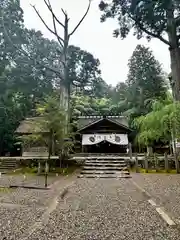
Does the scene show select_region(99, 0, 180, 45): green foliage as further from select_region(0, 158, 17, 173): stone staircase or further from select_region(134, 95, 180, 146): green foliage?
select_region(0, 158, 17, 173): stone staircase

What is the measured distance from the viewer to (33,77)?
25.4 metres

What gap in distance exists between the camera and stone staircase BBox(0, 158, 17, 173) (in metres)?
15.5

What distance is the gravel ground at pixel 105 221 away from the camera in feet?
11.8

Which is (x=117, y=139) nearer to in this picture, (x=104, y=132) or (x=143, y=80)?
(x=104, y=132)

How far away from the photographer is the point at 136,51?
32125 mm

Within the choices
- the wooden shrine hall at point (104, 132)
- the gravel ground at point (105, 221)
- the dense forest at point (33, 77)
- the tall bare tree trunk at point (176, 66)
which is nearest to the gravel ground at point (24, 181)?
the gravel ground at point (105, 221)

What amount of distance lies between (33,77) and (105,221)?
22843mm

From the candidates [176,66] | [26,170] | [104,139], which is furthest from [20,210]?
[104,139]

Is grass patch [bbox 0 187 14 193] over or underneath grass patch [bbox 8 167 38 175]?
underneath

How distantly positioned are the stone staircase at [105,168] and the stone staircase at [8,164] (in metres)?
4.89

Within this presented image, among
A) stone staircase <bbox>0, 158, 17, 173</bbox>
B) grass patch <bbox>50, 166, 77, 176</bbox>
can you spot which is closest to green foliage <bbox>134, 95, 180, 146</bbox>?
grass patch <bbox>50, 166, 77, 176</bbox>

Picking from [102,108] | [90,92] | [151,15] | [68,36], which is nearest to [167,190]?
[151,15]

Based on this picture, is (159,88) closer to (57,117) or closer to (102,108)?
(102,108)

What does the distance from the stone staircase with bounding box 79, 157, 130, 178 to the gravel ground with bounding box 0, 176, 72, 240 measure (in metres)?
4.63
